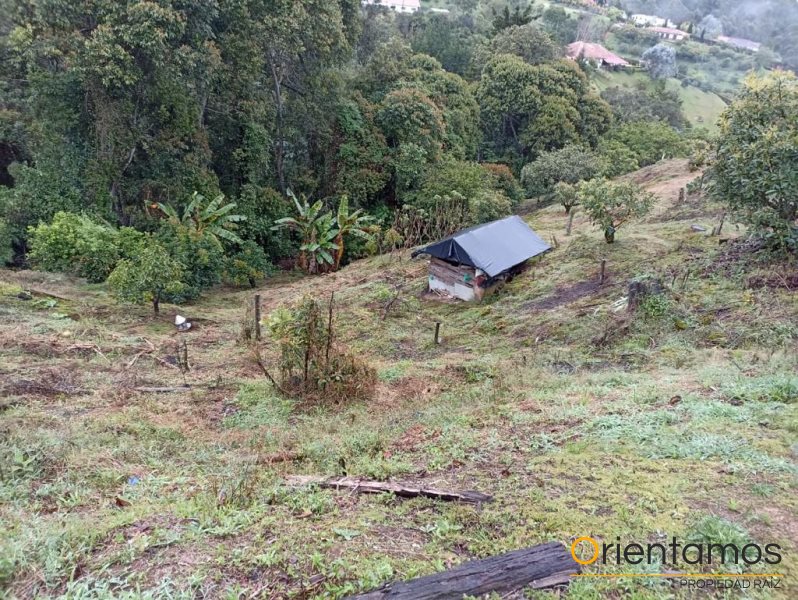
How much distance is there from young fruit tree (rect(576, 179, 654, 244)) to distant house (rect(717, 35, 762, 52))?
7838 centimetres

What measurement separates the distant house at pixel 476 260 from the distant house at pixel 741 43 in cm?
8035

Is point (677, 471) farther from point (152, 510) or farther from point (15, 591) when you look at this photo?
point (15, 591)

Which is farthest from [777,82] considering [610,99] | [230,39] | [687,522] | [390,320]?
[610,99]

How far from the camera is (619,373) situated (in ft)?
25.3

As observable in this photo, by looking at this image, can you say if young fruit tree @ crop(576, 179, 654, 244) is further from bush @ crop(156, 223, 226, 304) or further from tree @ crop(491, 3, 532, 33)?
tree @ crop(491, 3, 532, 33)

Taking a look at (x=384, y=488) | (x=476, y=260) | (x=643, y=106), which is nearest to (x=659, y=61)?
(x=643, y=106)

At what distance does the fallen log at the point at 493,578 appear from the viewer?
3.14m

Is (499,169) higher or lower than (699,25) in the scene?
lower

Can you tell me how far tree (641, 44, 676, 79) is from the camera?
5172 cm

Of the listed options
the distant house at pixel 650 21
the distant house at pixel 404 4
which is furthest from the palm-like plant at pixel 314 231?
the distant house at pixel 650 21

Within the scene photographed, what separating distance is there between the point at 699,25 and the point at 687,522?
103 meters

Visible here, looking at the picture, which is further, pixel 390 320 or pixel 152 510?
pixel 390 320

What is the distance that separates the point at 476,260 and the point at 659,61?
51.3m

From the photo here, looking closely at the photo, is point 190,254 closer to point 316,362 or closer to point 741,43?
point 316,362
